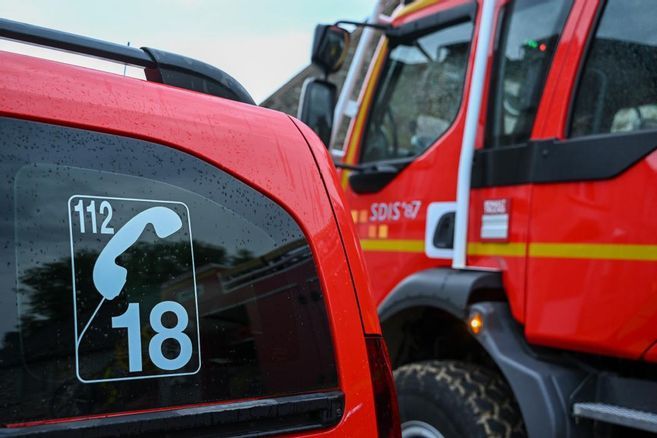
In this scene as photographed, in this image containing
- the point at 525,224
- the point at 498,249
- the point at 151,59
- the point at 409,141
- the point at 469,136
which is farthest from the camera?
the point at 409,141

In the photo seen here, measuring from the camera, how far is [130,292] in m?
1.19

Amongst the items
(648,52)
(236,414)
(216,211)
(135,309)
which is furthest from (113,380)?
(648,52)

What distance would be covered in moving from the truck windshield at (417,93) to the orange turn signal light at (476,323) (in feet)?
3.02

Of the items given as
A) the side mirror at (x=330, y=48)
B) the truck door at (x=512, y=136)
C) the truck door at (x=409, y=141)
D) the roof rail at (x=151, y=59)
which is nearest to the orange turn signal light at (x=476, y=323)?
the truck door at (x=512, y=136)

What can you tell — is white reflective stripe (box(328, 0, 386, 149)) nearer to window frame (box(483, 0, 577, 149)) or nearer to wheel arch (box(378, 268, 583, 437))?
window frame (box(483, 0, 577, 149))

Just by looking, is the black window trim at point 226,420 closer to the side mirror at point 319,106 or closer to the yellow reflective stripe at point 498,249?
the yellow reflective stripe at point 498,249

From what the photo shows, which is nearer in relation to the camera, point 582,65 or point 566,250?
point 566,250

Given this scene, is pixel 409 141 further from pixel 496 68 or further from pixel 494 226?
pixel 494 226

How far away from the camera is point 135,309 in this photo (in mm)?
1188

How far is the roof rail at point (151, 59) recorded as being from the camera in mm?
1348

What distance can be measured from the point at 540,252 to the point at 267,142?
53.0 inches

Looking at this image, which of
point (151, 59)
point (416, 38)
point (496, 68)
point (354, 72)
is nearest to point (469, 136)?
point (496, 68)

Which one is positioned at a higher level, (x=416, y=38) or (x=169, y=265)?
(x=416, y=38)

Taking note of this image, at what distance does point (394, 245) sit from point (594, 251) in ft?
3.63
